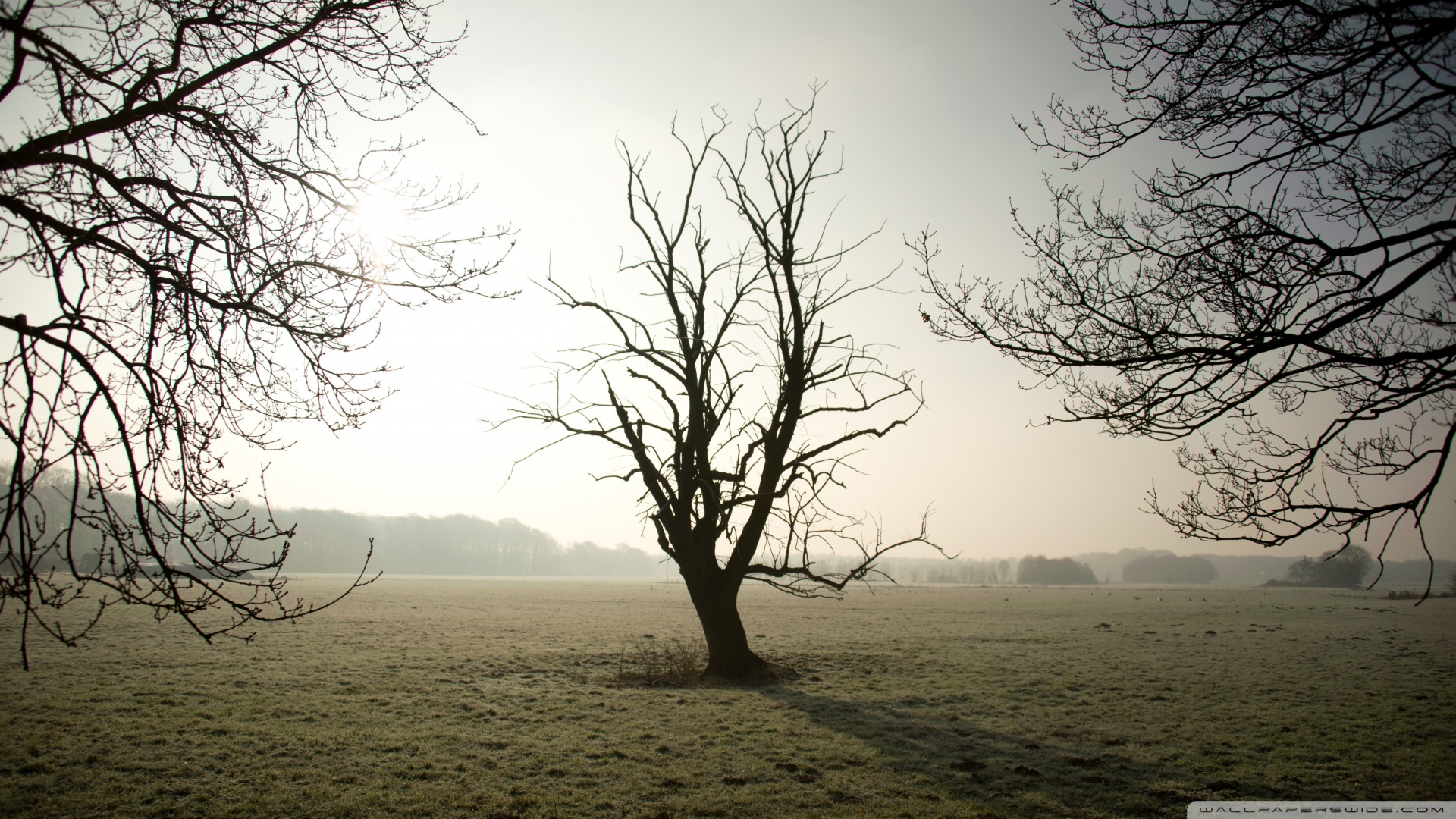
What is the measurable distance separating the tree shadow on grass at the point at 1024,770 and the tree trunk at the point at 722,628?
357 centimetres

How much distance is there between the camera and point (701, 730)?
10.2 meters

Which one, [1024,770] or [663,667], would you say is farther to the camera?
[663,667]

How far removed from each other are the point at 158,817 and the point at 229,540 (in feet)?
11.3

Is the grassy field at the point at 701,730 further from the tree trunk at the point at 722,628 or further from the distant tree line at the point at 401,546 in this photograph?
the distant tree line at the point at 401,546

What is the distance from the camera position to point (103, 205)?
5129 millimetres

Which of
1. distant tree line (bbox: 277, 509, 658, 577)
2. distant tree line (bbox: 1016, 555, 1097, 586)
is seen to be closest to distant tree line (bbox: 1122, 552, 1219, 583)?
distant tree line (bbox: 1016, 555, 1097, 586)

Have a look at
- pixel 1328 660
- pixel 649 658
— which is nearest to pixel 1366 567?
pixel 1328 660

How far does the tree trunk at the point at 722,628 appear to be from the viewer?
14594 mm

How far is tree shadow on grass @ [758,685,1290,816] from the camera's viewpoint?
23.6 feet

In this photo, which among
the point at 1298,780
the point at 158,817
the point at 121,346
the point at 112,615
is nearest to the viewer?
the point at 121,346

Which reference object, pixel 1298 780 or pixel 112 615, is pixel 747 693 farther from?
pixel 112 615

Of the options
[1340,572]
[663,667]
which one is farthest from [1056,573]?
[663,667]

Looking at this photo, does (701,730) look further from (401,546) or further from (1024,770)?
(401,546)

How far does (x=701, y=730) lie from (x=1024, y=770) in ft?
14.0
